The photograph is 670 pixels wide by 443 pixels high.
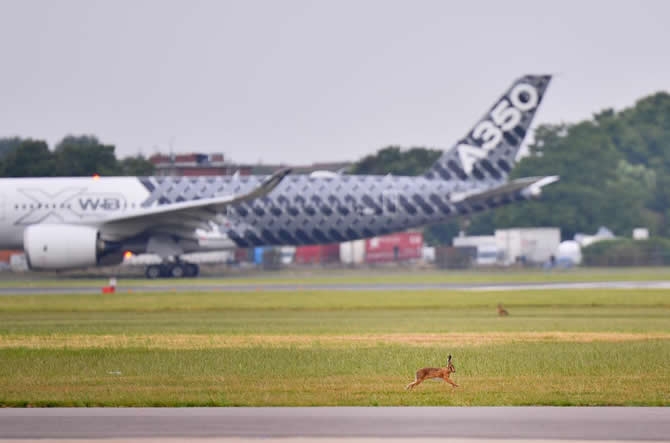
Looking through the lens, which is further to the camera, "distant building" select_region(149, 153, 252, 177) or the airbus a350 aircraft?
"distant building" select_region(149, 153, 252, 177)

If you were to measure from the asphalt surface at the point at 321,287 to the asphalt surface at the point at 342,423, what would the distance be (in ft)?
96.6

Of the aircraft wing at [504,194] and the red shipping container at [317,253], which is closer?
the aircraft wing at [504,194]

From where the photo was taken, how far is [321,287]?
4638cm

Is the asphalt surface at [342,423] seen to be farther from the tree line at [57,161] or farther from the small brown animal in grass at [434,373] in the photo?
the tree line at [57,161]

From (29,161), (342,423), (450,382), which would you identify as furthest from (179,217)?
(342,423)

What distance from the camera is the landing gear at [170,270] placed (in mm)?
54781

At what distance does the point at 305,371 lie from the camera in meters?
17.6

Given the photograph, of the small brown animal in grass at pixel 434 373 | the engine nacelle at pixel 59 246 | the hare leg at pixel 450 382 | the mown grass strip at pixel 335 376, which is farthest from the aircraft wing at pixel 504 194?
the small brown animal in grass at pixel 434 373

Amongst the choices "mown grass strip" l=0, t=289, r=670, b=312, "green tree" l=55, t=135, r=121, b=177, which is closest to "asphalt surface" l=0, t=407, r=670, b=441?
"mown grass strip" l=0, t=289, r=670, b=312

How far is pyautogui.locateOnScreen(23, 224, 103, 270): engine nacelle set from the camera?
167 feet

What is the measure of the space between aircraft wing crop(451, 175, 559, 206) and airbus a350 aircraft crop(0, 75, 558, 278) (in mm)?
46

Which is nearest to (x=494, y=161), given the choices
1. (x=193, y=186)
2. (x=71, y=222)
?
(x=193, y=186)

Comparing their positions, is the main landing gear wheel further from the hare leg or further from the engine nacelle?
the hare leg

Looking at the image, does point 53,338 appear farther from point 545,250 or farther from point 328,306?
point 545,250
